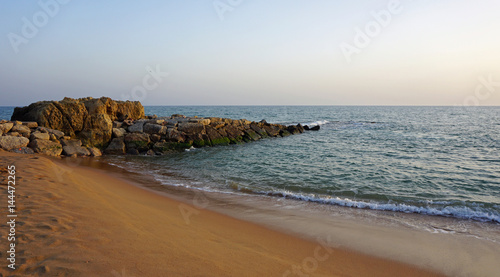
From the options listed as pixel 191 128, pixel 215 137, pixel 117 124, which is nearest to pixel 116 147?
pixel 117 124

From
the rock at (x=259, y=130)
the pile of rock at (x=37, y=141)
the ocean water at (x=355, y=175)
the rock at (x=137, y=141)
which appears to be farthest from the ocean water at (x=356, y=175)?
the rock at (x=259, y=130)

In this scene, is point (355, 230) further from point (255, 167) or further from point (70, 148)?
point (70, 148)

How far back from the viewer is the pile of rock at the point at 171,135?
18766mm

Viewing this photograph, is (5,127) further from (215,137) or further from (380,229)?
(380,229)

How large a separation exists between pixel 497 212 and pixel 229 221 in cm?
791

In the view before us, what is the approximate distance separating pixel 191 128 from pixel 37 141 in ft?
33.4

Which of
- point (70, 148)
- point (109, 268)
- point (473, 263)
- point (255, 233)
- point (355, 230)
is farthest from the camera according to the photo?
point (70, 148)

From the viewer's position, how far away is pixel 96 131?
18125 millimetres

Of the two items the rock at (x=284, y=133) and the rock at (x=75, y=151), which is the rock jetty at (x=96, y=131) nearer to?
the rock at (x=75, y=151)

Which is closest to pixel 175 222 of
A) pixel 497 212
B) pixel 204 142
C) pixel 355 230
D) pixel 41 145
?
pixel 355 230

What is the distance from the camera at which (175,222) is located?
6355 millimetres

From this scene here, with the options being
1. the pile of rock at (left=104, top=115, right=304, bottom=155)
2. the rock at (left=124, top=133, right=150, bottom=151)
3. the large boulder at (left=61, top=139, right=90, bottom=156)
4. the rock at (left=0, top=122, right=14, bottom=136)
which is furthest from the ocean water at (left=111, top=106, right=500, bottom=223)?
the rock at (left=0, top=122, right=14, bottom=136)

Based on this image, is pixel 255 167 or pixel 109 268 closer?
pixel 109 268

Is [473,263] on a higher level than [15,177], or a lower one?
lower
